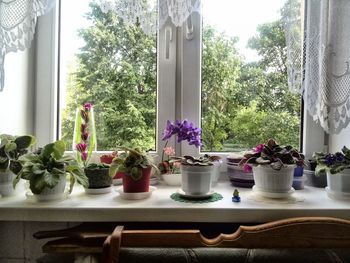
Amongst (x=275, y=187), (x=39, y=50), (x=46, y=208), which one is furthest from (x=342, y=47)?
(x=39, y=50)

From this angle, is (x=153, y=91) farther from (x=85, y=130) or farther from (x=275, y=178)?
(x=275, y=178)

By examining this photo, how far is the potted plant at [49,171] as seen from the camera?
815mm

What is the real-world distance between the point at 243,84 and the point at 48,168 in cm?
81

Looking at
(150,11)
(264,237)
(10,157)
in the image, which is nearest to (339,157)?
(264,237)

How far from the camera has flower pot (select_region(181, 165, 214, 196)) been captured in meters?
0.88

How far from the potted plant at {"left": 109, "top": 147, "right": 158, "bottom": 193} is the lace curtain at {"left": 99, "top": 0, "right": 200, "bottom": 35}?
0.40 meters

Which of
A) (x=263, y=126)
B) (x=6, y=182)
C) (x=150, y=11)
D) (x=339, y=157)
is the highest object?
(x=150, y=11)

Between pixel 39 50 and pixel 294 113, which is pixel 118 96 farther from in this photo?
pixel 294 113

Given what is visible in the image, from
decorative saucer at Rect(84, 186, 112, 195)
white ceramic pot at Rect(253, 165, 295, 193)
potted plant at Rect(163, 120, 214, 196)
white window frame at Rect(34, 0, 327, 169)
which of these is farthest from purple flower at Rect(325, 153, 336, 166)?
decorative saucer at Rect(84, 186, 112, 195)

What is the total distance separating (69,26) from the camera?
1.17m

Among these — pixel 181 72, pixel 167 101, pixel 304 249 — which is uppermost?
pixel 181 72

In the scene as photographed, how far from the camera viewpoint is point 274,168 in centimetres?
87

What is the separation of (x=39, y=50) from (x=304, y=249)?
1224 mm

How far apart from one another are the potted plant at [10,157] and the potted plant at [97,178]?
220 millimetres
